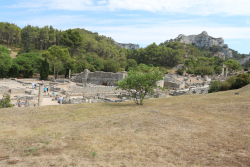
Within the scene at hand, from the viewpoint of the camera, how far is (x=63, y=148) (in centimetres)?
748

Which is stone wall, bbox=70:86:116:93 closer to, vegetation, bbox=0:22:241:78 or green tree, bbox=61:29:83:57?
vegetation, bbox=0:22:241:78

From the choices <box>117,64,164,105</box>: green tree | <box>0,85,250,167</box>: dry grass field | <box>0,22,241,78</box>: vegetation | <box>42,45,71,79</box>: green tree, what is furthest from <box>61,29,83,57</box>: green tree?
<box>0,85,250,167</box>: dry grass field

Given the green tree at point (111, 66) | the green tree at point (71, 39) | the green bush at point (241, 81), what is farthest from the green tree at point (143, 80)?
the green tree at point (71, 39)

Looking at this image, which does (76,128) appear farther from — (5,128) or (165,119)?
(165,119)

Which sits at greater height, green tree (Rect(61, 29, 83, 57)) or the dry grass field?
green tree (Rect(61, 29, 83, 57))

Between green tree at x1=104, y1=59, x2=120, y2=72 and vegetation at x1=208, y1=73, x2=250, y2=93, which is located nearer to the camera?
vegetation at x1=208, y1=73, x2=250, y2=93

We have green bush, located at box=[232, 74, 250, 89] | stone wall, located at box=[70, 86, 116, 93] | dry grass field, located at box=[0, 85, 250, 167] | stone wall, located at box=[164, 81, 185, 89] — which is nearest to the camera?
dry grass field, located at box=[0, 85, 250, 167]

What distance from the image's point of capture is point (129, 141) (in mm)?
8125

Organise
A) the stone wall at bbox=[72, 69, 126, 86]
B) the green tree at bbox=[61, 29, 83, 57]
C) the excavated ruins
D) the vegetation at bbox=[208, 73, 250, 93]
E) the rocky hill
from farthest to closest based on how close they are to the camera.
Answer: the rocky hill, the green tree at bbox=[61, 29, 83, 57], the stone wall at bbox=[72, 69, 126, 86], the vegetation at bbox=[208, 73, 250, 93], the excavated ruins

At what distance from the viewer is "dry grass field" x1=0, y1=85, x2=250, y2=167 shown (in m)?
6.41

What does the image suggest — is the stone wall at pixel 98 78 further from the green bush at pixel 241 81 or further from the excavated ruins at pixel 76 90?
the green bush at pixel 241 81

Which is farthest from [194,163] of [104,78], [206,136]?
[104,78]

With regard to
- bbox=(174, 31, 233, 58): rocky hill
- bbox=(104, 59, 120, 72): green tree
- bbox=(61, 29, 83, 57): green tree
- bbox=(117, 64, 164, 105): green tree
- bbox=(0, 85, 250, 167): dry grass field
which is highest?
bbox=(174, 31, 233, 58): rocky hill

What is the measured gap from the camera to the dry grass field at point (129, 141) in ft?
21.0
